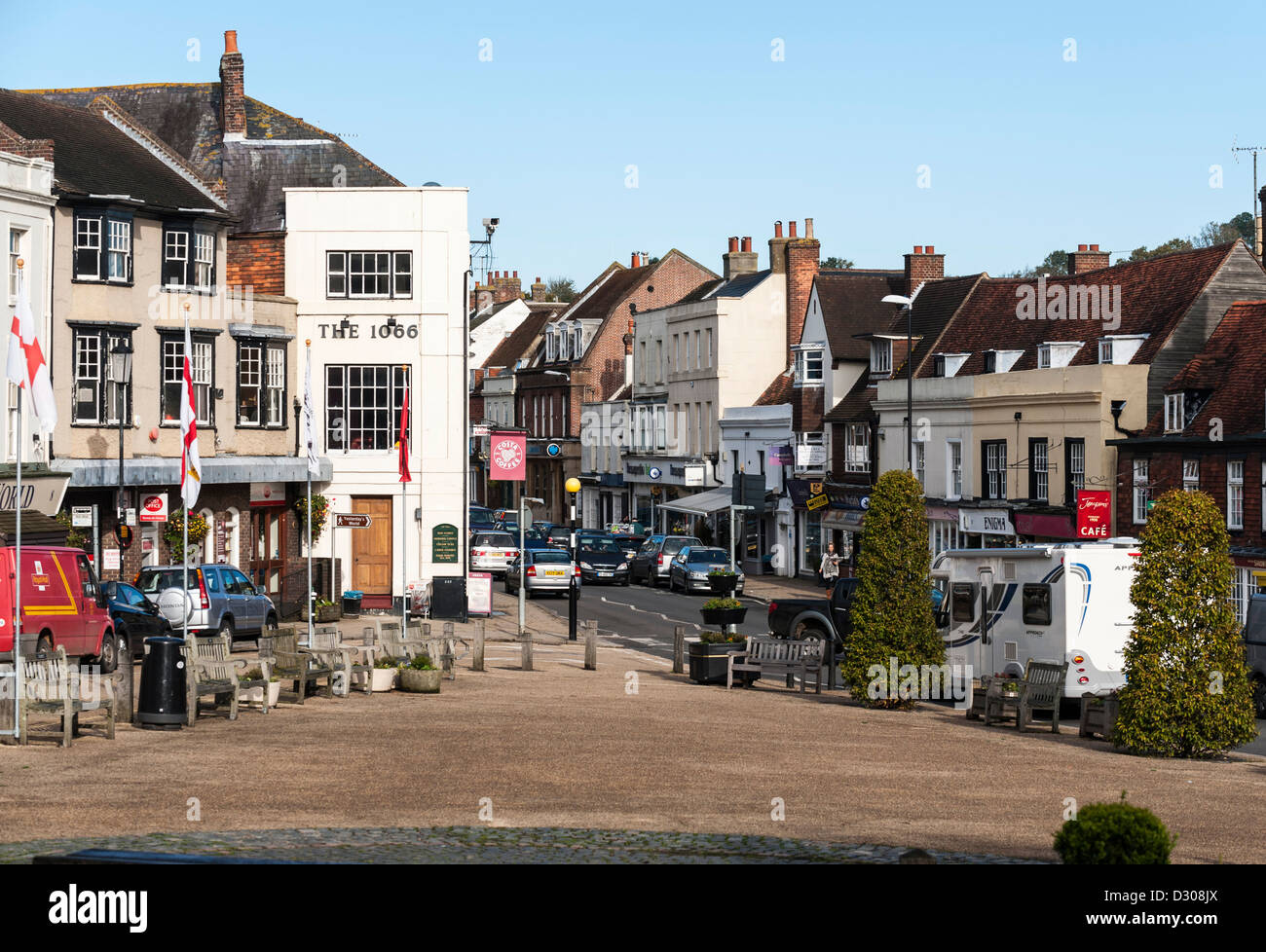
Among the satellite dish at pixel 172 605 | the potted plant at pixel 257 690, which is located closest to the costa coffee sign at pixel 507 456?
the satellite dish at pixel 172 605

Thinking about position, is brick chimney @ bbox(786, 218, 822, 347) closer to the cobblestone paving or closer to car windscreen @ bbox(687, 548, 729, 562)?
car windscreen @ bbox(687, 548, 729, 562)

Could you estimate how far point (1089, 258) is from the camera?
56.3 meters

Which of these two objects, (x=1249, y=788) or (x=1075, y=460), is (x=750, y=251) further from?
(x=1249, y=788)

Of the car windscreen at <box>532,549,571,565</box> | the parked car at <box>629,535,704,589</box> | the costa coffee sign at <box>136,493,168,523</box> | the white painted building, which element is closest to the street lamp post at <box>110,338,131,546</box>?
the costa coffee sign at <box>136,493,168,523</box>

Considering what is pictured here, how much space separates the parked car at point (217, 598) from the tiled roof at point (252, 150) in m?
15.3

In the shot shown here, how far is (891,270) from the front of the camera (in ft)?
228

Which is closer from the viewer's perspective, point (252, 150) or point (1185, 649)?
point (1185, 649)

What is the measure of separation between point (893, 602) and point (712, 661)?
4.48 meters

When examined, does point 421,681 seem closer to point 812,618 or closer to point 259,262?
point 812,618

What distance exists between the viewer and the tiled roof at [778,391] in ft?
229

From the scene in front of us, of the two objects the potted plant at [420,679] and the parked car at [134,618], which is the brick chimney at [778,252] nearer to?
the parked car at [134,618]

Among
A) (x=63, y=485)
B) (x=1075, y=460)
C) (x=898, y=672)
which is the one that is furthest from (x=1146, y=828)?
(x=1075, y=460)

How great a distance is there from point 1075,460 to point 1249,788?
31473 millimetres

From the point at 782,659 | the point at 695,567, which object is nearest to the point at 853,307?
the point at 695,567
